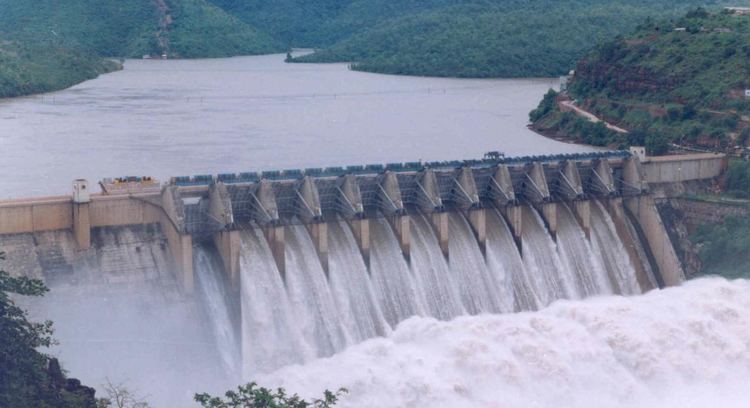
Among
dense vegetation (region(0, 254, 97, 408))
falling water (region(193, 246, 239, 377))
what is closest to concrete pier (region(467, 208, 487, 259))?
falling water (region(193, 246, 239, 377))

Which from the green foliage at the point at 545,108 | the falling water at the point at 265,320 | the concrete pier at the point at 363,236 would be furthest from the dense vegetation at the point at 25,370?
the green foliage at the point at 545,108

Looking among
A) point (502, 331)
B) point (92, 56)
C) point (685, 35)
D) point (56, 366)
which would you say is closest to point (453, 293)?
point (502, 331)

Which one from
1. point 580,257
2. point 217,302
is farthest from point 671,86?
point 217,302

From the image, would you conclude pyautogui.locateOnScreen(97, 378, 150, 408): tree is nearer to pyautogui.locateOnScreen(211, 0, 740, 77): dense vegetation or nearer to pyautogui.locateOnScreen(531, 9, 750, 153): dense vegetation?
pyautogui.locateOnScreen(531, 9, 750, 153): dense vegetation

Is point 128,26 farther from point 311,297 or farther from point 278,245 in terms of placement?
point 311,297

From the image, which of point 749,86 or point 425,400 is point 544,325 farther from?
point 749,86

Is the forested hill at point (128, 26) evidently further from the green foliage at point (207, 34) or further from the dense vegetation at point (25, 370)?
the dense vegetation at point (25, 370)
